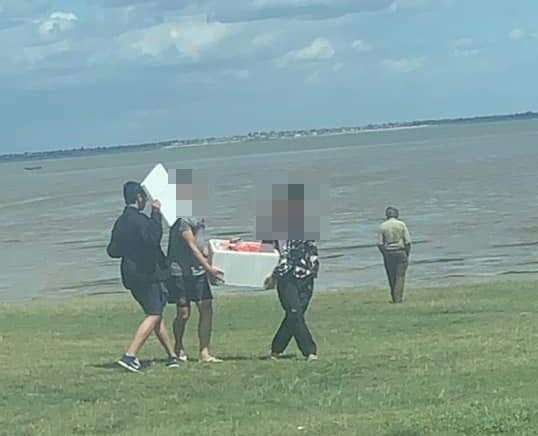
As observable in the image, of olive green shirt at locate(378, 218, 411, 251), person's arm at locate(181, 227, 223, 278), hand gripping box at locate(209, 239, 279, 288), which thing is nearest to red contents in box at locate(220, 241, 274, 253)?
hand gripping box at locate(209, 239, 279, 288)

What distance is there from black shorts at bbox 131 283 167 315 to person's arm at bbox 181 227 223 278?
43cm

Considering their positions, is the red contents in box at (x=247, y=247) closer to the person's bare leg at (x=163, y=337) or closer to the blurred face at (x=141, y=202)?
the person's bare leg at (x=163, y=337)

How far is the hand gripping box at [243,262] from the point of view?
1265cm

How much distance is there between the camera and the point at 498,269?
3341cm

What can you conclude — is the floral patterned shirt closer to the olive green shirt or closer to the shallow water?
the shallow water

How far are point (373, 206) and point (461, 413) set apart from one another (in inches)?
2116

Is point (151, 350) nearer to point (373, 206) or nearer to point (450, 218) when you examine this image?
point (450, 218)

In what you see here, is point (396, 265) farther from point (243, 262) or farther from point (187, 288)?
point (187, 288)

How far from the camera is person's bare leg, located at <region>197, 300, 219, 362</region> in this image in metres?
12.8

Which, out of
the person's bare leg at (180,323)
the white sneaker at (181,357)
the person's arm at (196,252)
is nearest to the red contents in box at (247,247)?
the person's arm at (196,252)

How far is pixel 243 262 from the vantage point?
Result: 12.8m

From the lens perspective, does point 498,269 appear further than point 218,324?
Yes

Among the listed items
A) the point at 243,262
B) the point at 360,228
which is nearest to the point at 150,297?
the point at 243,262

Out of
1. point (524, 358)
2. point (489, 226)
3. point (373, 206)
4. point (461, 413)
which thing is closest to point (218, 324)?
point (524, 358)
